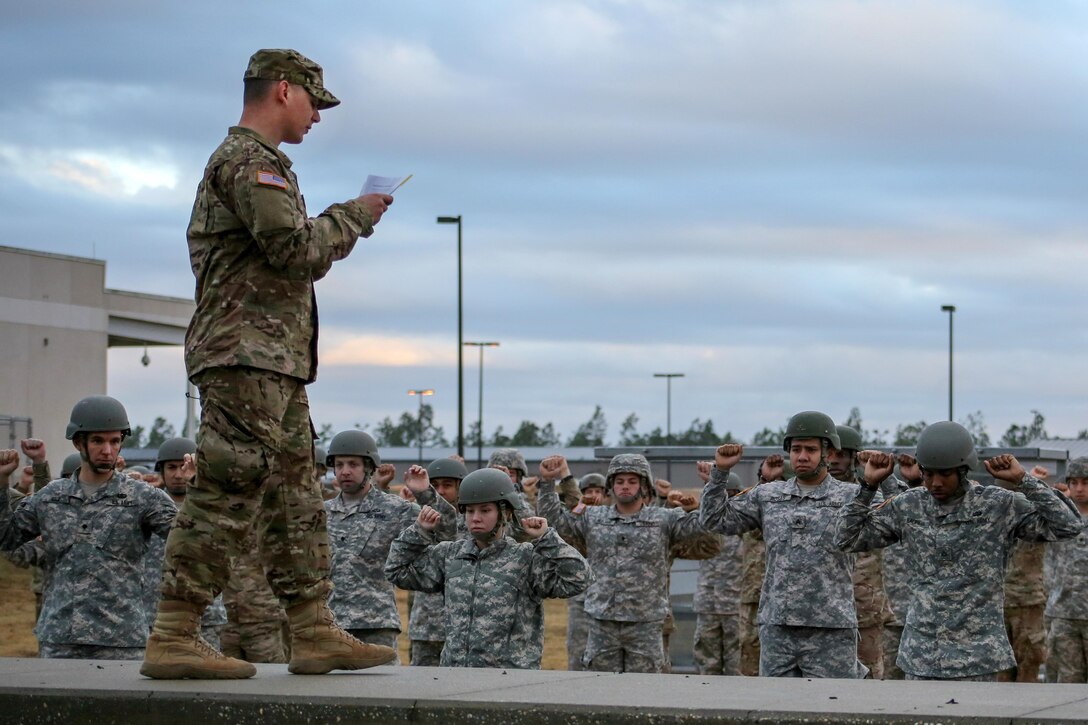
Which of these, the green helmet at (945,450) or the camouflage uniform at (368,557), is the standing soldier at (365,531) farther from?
the green helmet at (945,450)

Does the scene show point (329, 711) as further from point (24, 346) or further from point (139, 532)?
point (24, 346)

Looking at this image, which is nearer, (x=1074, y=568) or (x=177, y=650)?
(x=177, y=650)

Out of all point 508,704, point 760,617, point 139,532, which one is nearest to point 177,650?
point 508,704

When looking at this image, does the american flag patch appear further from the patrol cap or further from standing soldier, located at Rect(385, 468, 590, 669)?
standing soldier, located at Rect(385, 468, 590, 669)

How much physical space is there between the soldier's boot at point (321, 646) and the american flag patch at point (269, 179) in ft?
5.52

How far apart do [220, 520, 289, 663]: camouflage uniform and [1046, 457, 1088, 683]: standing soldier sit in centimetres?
687

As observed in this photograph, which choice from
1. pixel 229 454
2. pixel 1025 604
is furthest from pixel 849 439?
pixel 229 454

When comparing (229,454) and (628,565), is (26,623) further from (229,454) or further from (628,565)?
(229,454)

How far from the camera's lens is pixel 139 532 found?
9.32m

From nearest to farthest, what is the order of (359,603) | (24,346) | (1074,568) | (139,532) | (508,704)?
(508,704) < (139,532) < (359,603) < (1074,568) < (24,346)

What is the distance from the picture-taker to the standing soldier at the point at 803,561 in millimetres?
9578

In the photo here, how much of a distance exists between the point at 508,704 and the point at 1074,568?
9.94 metres

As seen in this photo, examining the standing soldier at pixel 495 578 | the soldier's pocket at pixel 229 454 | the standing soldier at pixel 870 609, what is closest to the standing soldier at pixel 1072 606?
the standing soldier at pixel 870 609

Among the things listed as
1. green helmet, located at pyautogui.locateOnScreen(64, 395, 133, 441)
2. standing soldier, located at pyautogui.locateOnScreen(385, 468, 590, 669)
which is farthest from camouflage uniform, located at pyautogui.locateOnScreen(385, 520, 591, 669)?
green helmet, located at pyautogui.locateOnScreen(64, 395, 133, 441)
